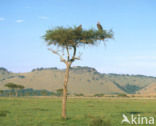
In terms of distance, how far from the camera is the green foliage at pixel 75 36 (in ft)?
74.3

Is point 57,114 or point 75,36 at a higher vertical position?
point 75,36

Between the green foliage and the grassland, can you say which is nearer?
the grassland

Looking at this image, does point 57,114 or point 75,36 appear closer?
point 75,36

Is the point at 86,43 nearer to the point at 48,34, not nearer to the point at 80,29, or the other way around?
the point at 80,29

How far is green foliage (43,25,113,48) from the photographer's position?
892 inches

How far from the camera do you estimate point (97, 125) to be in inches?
659

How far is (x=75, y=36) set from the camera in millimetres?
22484

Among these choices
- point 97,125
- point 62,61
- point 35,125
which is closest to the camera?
point 97,125

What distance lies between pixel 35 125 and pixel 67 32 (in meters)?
7.75

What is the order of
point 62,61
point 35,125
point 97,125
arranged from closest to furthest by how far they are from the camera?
point 97,125 < point 35,125 < point 62,61

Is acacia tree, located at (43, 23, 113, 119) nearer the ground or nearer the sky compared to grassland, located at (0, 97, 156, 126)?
nearer the sky

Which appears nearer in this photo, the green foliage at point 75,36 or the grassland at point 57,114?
the grassland at point 57,114

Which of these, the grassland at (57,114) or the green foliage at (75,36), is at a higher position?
the green foliage at (75,36)

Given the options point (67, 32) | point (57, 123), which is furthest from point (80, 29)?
point (57, 123)
